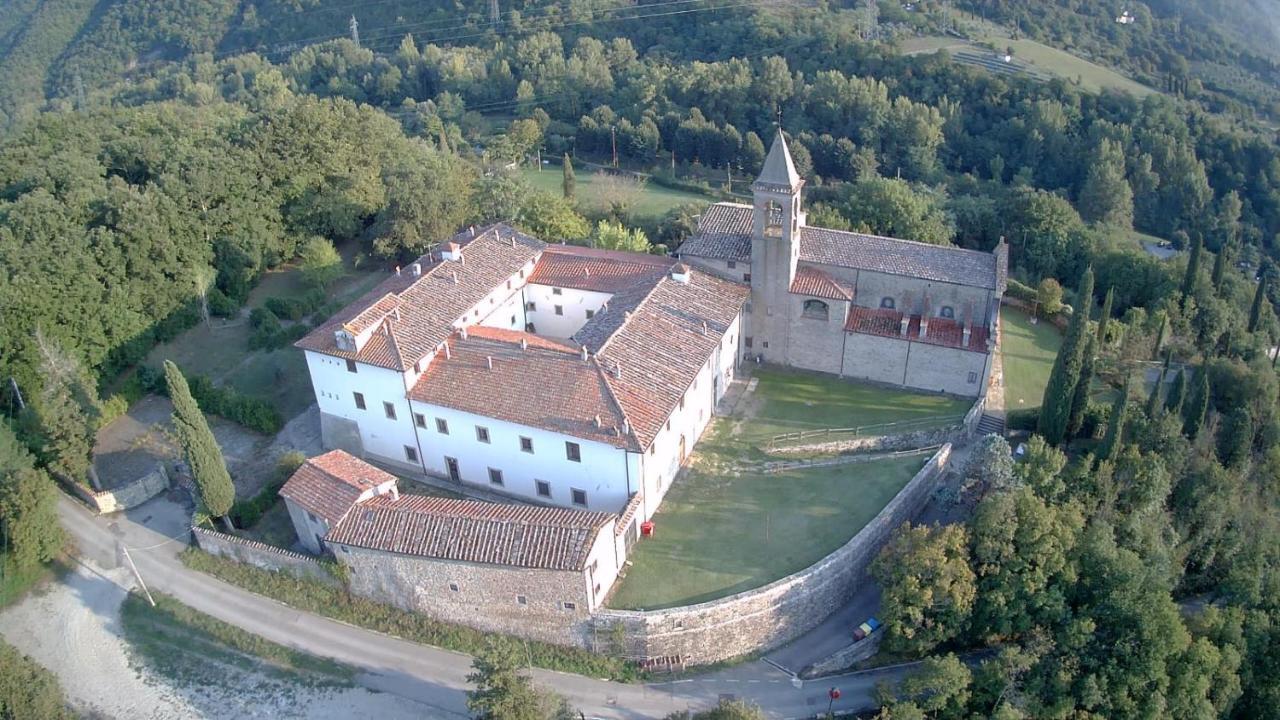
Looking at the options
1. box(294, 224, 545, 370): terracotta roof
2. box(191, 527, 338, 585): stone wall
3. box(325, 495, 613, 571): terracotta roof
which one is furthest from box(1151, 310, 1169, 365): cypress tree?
box(191, 527, 338, 585): stone wall

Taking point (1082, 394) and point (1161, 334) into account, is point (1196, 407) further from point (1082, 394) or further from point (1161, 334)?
point (1161, 334)

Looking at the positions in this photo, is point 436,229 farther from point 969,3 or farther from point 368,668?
point 969,3

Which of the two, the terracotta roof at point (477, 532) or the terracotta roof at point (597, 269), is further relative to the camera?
the terracotta roof at point (597, 269)

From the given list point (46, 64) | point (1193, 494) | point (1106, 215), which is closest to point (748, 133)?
point (1106, 215)

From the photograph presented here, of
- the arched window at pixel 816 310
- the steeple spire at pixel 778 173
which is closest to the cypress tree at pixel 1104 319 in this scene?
the arched window at pixel 816 310

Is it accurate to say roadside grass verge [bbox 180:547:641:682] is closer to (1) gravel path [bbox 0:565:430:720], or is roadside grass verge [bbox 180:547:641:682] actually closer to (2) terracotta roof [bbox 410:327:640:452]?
(1) gravel path [bbox 0:565:430:720]

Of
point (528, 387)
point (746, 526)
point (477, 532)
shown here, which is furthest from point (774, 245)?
point (477, 532)

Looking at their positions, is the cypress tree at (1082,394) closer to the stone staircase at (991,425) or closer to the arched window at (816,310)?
the stone staircase at (991,425)
